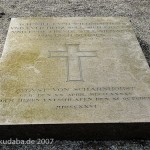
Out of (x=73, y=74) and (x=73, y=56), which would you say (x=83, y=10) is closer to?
(x=73, y=56)

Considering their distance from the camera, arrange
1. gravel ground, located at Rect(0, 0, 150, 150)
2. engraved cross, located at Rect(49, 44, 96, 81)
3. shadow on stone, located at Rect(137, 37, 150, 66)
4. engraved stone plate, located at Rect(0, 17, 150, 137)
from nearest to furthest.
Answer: engraved stone plate, located at Rect(0, 17, 150, 137), engraved cross, located at Rect(49, 44, 96, 81), shadow on stone, located at Rect(137, 37, 150, 66), gravel ground, located at Rect(0, 0, 150, 150)

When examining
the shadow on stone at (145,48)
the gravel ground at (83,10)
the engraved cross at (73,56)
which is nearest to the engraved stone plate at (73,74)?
the engraved cross at (73,56)

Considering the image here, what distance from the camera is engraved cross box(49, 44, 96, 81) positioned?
3322 mm

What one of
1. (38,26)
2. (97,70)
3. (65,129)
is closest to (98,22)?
(38,26)

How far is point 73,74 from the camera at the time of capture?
3.31 metres

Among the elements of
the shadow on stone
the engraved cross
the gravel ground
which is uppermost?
the engraved cross

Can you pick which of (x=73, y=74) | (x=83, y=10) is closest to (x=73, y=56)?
(x=73, y=74)

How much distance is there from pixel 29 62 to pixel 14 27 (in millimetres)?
790

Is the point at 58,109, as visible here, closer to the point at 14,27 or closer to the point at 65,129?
the point at 65,129

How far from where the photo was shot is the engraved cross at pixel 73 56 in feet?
10.9

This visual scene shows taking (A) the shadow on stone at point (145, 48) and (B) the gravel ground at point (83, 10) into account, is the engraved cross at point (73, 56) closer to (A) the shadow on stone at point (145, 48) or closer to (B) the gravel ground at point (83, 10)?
(A) the shadow on stone at point (145, 48)

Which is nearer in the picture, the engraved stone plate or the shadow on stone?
the engraved stone plate

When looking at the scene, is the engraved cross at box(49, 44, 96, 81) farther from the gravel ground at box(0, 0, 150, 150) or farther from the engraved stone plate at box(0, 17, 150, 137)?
the gravel ground at box(0, 0, 150, 150)

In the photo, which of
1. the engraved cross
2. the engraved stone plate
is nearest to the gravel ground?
the engraved stone plate
